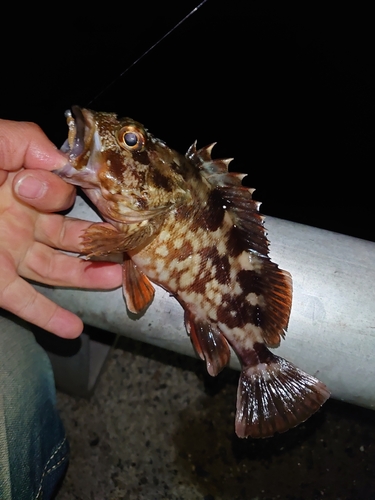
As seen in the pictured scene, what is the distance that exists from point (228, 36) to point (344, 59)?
1428 millimetres

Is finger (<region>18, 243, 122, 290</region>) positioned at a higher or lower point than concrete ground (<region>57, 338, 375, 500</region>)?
higher

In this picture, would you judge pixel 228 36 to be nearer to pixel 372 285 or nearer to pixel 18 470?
pixel 372 285

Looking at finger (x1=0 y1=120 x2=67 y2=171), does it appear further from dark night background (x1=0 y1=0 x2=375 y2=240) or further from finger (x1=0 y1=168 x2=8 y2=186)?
dark night background (x1=0 y1=0 x2=375 y2=240)

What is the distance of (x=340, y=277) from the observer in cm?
211

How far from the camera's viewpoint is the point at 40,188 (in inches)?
83.4

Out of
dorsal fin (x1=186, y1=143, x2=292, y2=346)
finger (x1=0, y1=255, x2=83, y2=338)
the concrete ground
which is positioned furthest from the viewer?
the concrete ground

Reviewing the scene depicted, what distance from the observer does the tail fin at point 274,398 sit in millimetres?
2188

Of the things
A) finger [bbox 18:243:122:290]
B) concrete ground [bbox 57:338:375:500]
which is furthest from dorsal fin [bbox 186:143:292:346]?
concrete ground [bbox 57:338:375:500]

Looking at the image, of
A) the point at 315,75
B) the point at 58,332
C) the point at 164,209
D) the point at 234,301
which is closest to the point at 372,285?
the point at 234,301

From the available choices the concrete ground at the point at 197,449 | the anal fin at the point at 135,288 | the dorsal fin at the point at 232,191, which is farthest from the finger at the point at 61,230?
the concrete ground at the point at 197,449

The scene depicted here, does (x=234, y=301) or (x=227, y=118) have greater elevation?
(x=227, y=118)

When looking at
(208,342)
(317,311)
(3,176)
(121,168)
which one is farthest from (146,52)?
(317,311)

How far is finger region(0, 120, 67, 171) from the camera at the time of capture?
6.95 feet

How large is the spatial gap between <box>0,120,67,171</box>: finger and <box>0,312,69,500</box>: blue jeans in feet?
2.91
